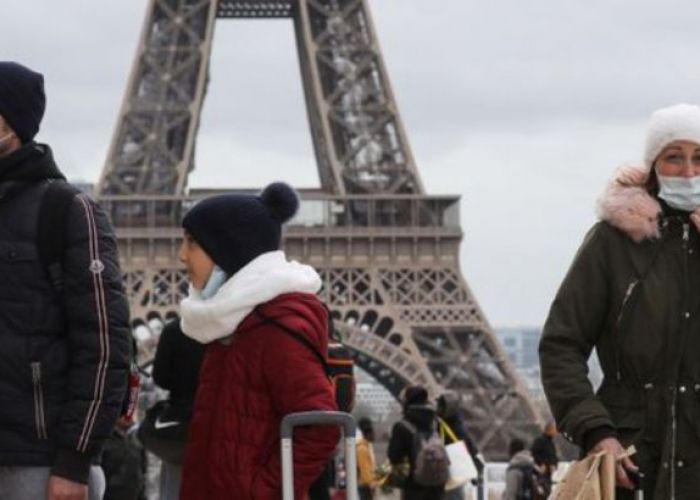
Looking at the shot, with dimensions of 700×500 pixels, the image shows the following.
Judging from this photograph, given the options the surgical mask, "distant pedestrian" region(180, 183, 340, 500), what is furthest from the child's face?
the surgical mask

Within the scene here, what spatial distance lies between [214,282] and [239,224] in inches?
7.0

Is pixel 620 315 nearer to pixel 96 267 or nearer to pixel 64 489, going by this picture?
pixel 96 267

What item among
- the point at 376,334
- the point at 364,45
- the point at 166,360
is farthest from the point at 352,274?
the point at 166,360

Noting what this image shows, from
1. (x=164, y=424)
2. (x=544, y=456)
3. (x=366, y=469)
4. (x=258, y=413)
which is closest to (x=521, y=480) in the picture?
(x=544, y=456)

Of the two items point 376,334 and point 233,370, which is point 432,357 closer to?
point 376,334

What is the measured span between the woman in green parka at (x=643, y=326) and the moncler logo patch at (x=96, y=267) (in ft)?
4.40

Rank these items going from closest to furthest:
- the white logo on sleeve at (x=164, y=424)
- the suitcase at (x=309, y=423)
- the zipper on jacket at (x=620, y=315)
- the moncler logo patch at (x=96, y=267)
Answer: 1. the suitcase at (x=309, y=423)
2. the moncler logo patch at (x=96, y=267)
3. the zipper on jacket at (x=620, y=315)
4. the white logo on sleeve at (x=164, y=424)

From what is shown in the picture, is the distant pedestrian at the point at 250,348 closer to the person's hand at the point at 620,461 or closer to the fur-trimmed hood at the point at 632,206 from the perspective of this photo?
the person's hand at the point at 620,461

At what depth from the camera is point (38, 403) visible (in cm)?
639

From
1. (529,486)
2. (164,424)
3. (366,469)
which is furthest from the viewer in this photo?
(366,469)

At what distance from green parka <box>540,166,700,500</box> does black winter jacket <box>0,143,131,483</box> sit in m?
1.30

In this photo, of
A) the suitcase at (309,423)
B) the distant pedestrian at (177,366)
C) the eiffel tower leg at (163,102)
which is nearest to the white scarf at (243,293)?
the suitcase at (309,423)

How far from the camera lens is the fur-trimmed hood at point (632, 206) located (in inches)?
278

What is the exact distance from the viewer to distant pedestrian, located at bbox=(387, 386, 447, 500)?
48.5 ft
